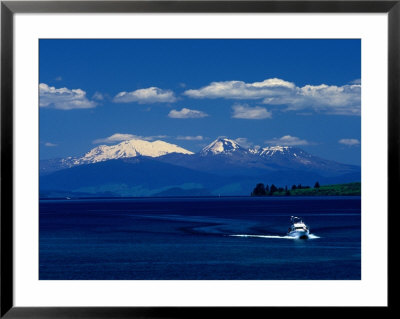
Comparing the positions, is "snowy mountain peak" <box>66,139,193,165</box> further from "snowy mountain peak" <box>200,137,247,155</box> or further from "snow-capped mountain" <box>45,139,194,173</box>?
"snowy mountain peak" <box>200,137,247,155</box>

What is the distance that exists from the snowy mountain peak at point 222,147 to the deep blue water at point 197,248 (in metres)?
8.99

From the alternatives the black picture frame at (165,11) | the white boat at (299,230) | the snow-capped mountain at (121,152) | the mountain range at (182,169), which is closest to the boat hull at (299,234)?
the white boat at (299,230)

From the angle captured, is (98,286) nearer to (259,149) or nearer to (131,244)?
(131,244)

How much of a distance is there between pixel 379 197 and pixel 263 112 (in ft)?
124

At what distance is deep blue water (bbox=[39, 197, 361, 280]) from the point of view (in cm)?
1504

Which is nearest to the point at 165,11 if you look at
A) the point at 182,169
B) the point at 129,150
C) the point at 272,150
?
the point at 182,169

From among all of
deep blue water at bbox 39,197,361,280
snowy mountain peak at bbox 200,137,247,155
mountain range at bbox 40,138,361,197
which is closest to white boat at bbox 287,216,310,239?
deep blue water at bbox 39,197,361,280

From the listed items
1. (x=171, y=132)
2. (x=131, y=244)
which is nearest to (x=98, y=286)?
(x=131, y=244)

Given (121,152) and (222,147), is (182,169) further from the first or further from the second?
(121,152)

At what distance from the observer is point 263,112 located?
39812 mm

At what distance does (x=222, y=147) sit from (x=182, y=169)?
11.7ft

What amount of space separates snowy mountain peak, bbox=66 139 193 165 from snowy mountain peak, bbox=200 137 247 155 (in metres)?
1.38

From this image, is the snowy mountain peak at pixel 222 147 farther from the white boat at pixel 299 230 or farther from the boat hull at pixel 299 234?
the white boat at pixel 299 230

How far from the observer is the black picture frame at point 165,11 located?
2.34 m
